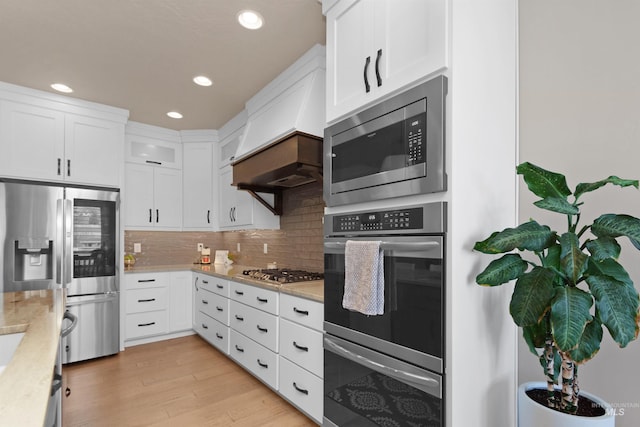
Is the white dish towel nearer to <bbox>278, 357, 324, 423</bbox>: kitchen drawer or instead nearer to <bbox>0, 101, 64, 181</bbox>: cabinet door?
<bbox>278, 357, 324, 423</bbox>: kitchen drawer

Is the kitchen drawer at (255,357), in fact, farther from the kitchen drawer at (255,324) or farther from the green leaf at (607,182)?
the green leaf at (607,182)

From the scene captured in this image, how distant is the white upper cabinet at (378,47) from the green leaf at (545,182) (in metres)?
0.53

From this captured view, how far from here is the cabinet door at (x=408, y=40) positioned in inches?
52.2

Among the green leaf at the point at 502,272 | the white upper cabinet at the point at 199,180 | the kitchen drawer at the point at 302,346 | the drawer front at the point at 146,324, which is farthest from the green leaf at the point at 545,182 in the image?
the drawer front at the point at 146,324

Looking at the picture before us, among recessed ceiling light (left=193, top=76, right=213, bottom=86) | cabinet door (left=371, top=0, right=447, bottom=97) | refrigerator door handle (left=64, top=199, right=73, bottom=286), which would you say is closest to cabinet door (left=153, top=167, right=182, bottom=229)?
refrigerator door handle (left=64, top=199, right=73, bottom=286)

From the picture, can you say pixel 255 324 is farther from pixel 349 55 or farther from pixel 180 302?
pixel 349 55

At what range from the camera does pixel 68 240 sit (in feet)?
10.6

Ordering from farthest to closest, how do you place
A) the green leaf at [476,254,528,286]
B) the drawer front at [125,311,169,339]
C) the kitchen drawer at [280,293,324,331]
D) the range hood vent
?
the drawer front at [125,311,169,339], the range hood vent, the kitchen drawer at [280,293,324,331], the green leaf at [476,254,528,286]

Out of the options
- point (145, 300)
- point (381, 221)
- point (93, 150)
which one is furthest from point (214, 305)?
point (381, 221)

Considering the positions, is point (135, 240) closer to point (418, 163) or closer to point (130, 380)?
point (130, 380)

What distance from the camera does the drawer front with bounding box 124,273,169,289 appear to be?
3782 mm

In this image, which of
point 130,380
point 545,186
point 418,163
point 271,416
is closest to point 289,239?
point 271,416

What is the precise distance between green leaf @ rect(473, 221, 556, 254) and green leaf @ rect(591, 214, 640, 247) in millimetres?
135

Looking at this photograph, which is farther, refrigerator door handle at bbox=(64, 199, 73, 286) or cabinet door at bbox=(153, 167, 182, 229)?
cabinet door at bbox=(153, 167, 182, 229)
